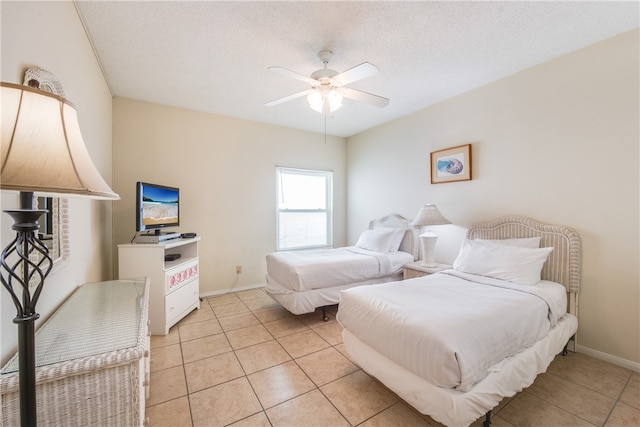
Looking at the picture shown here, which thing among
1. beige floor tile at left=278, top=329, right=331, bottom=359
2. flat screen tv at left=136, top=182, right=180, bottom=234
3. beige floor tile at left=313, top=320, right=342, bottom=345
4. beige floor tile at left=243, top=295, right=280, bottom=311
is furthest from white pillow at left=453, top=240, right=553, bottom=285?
flat screen tv at left=136, top=182, right=180, bottom=234

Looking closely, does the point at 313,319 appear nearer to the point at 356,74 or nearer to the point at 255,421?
the point at 255,421

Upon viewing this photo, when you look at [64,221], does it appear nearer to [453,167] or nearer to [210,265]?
[210,265]

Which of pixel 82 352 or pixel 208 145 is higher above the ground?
pixel 208 145

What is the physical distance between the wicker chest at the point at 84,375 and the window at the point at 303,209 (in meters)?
3.18

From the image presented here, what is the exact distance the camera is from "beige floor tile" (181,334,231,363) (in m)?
2.27

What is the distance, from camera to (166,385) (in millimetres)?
1891

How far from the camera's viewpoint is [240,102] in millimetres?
3355

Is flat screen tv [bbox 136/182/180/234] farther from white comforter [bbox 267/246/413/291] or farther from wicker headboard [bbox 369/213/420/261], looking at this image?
wicker headboard [bbox 369/213/420/261]

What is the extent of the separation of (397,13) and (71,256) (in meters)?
2.79

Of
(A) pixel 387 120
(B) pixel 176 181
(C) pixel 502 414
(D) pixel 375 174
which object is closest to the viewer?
(C) pixel 502 414

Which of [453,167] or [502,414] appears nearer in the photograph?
[502,414]

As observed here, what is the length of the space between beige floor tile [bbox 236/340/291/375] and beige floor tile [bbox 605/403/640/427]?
214 centimetres

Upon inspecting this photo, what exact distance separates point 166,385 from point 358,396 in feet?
4.53

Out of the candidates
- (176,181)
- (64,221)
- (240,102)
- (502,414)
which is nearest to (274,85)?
(240,102)
